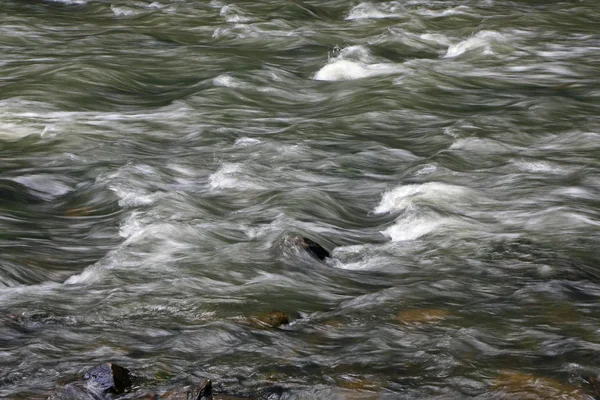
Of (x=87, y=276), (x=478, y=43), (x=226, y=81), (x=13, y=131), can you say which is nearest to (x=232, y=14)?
(x=478, y=43)

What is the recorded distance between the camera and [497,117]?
882 cm

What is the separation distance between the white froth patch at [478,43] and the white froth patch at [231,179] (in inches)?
167

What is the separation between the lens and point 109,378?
13.3 feet

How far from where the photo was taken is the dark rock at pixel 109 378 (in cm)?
404

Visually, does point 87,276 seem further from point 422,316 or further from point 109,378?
point 422,316

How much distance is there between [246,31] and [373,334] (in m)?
8.09

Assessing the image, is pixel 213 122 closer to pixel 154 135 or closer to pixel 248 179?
pixel 154 135

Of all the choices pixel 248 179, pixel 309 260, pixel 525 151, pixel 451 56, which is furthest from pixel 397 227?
pixel 451 56

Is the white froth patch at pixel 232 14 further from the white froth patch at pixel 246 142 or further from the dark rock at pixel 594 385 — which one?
the dark rock at pixel 594 385

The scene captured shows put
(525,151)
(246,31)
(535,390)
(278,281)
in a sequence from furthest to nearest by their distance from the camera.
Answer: (246,31) → (525,151) → (278,281) → (535,390)

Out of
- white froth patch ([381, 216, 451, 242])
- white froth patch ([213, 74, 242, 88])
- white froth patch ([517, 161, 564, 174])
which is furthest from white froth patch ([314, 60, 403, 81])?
white froth patch ([381, 216, 451, 242])

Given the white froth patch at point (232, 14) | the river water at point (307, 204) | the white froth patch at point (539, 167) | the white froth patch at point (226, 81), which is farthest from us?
the white froth patch at point (232, 14)

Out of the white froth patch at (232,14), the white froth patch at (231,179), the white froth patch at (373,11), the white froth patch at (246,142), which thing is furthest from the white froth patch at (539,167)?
the white froth patch at (232,14)

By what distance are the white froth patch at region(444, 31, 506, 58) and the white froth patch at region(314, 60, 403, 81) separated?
3.35ft
